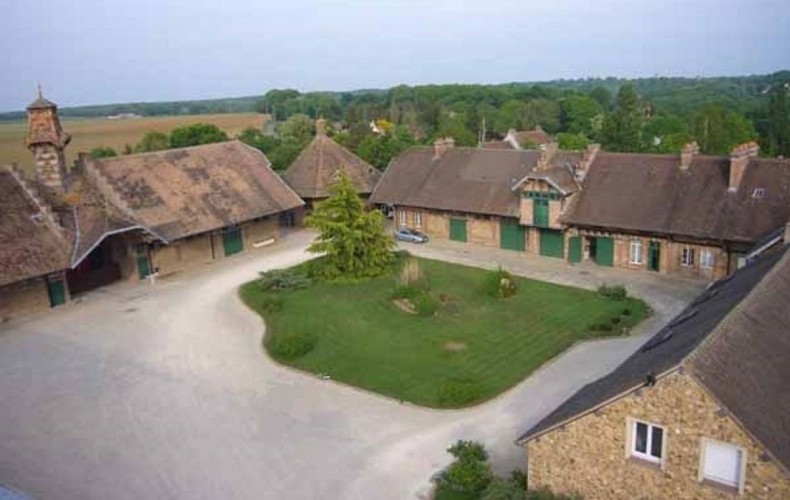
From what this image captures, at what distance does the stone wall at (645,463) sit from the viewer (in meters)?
13.3

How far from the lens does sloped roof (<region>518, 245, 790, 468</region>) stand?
13.6 m

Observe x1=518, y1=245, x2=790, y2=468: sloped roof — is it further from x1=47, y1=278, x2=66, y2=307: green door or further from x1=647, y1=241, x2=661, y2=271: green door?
x1=47, y1=278, x2=66, y2=307: green door

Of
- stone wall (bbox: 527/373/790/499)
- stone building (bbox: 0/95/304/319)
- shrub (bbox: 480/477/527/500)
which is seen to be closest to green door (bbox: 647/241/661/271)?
stone building (bbox: 0/95/304/319)

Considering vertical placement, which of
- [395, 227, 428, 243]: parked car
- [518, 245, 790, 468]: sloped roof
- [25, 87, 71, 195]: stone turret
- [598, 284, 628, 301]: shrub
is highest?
[25, 87, 71, 195]: stone turret

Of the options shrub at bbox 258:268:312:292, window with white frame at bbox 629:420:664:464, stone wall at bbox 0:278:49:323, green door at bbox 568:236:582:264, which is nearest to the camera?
window with white frame at bbox 629:420:664:464

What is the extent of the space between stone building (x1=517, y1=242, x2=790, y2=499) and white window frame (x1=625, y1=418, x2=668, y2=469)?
0.02m

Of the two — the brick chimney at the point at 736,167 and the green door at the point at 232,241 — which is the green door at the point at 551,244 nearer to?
the brick chimney at the point at 736,167

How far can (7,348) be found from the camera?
30219 millimetres

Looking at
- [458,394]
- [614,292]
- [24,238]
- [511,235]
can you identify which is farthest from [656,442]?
[24,238]

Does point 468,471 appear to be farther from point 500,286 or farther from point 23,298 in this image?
point 23,298

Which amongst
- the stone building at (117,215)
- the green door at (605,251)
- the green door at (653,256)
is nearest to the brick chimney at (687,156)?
the green door at (653,256)

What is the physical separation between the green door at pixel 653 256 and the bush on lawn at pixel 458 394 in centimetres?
1745

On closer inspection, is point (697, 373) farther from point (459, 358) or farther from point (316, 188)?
point (316, 188)

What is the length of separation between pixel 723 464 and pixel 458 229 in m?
32.6
